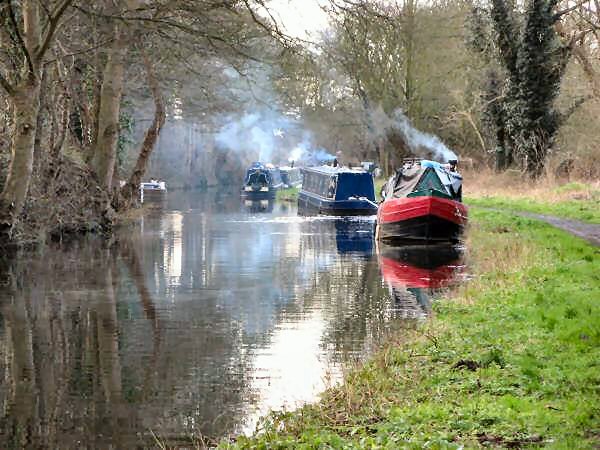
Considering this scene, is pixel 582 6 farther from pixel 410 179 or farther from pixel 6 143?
pixel 6 143

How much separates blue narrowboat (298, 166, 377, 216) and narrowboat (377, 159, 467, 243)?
14.0 m

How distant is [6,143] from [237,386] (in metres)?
14.3

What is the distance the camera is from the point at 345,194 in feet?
128

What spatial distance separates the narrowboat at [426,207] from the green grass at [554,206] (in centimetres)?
261

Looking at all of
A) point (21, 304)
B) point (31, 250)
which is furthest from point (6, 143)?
point (21, 304)

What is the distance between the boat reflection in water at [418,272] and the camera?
1449cm

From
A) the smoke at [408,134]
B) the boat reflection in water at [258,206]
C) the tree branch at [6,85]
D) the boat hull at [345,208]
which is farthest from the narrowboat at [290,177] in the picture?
the tree branch at [6,85]

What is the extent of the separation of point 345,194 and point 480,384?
103ft

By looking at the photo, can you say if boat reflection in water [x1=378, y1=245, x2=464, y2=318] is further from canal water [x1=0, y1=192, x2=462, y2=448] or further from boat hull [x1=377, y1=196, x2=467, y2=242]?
boat hull [x1=377, y1=196, x2=467, y2=242]

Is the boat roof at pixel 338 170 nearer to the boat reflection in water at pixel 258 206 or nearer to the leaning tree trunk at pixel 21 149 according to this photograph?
the boat reflection in water at pixel 258 206

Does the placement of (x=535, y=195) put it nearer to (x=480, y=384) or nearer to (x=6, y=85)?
(x=6, y=85)

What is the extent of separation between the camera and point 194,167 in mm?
74688

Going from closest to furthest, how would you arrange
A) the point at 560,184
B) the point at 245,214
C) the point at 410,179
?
the point at 410,179, the point at 560,184, the point at 245,214

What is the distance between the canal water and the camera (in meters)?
8.23
